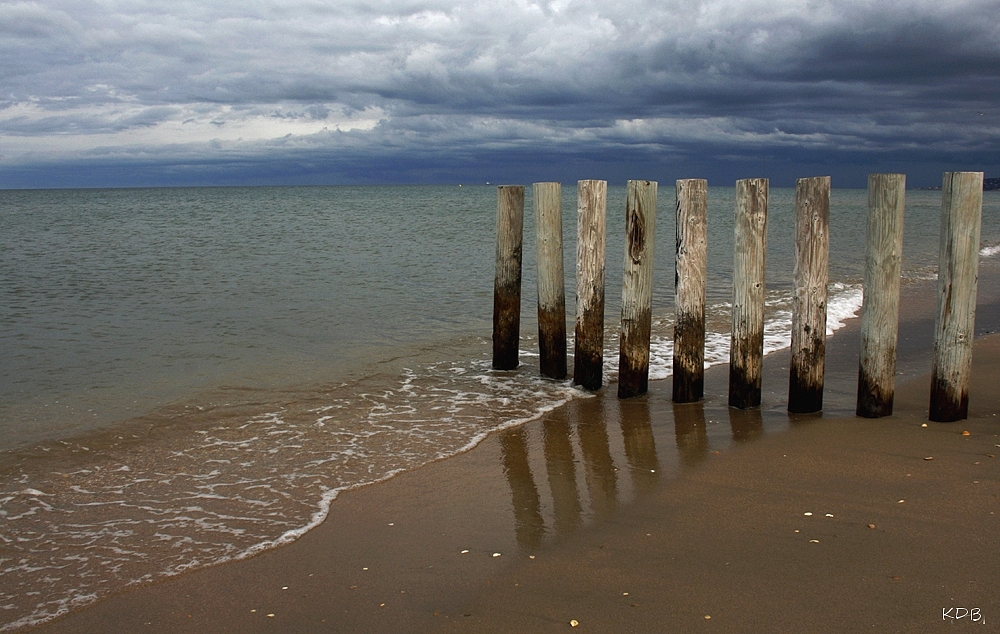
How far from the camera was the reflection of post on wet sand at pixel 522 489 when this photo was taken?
4508 mm

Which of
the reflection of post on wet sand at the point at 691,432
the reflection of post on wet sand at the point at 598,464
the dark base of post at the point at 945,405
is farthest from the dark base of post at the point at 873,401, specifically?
the reflection of post on wet sand at the point at 598,464

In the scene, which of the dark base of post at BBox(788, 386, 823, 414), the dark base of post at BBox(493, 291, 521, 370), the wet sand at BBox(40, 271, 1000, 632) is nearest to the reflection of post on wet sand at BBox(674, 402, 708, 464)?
the wet sand at BBox(40, 271, 1000, 632)

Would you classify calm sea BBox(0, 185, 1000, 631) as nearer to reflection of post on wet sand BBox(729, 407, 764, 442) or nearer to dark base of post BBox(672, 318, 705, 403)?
dark base of post BBox(672, 318, 705, 403)

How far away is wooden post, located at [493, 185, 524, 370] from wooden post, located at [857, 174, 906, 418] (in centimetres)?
341

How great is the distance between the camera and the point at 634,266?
23.6 ft

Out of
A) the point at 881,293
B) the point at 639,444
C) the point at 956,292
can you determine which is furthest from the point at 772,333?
the point at 639,444

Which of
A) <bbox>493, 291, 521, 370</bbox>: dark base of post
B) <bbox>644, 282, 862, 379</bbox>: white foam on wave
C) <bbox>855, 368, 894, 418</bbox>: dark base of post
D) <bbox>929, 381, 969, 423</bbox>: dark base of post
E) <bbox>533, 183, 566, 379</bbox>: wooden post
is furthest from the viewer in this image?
<bbox>644, 282, 862, 379</bbox>: white foam on wave

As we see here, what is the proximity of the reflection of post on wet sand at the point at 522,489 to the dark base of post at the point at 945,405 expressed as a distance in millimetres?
3344

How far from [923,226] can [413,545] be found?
4040 cm

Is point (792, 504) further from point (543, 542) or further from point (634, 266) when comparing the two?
point (634, 266)

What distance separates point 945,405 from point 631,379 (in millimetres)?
2699

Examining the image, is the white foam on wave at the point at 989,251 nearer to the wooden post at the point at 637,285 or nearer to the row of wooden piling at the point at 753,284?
the row of wooden piling at the point at 753,284

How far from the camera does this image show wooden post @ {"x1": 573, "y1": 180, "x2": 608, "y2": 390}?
7.43 m

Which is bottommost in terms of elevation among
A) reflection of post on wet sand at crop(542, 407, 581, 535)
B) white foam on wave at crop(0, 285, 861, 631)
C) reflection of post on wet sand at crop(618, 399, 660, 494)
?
white foam on wave at crop(0, 285, 861, 631)
